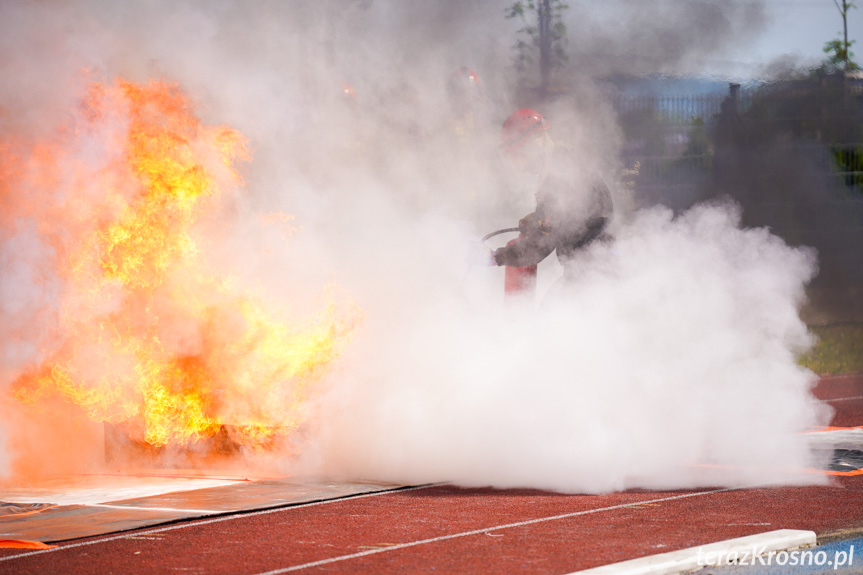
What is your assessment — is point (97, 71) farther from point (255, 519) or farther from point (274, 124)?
point (255, 519)

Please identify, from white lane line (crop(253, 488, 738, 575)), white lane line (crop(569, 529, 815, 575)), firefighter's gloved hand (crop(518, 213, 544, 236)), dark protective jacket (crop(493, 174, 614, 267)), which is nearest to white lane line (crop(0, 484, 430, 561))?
white lane line (crop(253, 488, 738, 575))

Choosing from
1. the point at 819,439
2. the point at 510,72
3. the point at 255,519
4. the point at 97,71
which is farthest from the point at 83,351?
the point at 819,439

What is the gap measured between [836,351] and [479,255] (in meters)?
14.3

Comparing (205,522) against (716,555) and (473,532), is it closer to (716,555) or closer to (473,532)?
(473,532)

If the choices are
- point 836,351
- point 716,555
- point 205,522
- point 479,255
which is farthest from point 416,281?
point 836,351

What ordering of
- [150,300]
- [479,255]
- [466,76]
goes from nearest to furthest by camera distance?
[150,300]
[479,255]
[466,76]

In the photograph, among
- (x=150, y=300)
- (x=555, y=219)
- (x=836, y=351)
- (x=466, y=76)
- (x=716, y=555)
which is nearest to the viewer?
(x=716, y=555)

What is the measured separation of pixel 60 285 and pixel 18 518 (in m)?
2.51

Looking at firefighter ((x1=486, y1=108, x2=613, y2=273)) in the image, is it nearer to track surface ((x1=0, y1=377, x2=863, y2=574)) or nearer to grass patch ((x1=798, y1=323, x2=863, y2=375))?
track surface ((x1=0, y1=377, x2=863, y2=574))

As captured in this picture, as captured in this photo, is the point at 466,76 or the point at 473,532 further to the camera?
the point at 466,76

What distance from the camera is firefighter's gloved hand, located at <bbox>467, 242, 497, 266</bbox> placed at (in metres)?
9.43

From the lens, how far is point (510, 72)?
10555 millimetres

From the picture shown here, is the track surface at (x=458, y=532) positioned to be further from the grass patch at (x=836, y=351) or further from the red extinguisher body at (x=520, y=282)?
the grass patch at (x=836, y=351)

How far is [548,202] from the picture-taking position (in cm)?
957
